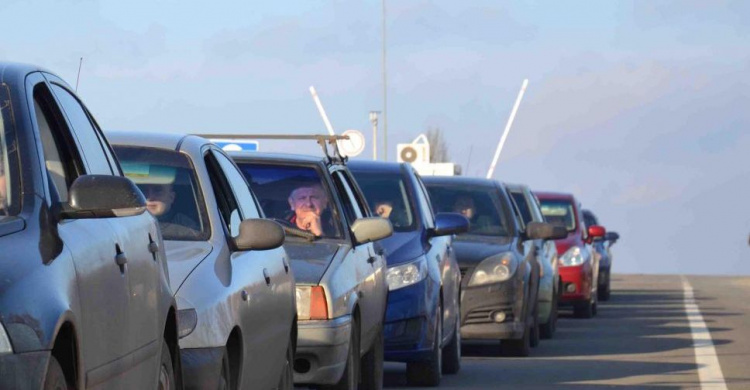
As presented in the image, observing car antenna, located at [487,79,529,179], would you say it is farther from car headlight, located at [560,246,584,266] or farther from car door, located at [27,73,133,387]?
car door, located at [27,73,133,387]

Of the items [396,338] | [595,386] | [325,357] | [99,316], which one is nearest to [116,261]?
[99,316]

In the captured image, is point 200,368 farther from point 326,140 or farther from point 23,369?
point 326,140

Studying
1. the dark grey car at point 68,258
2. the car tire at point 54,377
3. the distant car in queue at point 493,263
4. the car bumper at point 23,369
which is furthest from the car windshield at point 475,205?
the car bumper at point 23,369

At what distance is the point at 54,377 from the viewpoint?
4.76 m

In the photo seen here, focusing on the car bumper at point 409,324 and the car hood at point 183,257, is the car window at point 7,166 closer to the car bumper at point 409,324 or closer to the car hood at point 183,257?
the car hood at point 183,257

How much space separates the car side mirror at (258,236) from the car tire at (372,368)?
13.8 ft

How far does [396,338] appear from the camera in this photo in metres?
13.8

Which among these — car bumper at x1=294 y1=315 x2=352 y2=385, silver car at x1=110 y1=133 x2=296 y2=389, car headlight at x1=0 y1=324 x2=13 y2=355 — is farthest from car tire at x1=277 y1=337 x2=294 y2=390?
car headlight at x1=0 y1=324 x2=13 y2=355

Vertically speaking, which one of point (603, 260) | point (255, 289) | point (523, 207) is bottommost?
point (603, 260)

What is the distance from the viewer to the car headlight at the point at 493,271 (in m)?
18.1

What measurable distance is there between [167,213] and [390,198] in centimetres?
678

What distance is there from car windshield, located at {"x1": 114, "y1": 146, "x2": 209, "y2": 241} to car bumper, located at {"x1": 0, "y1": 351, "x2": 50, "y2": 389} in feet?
12.3

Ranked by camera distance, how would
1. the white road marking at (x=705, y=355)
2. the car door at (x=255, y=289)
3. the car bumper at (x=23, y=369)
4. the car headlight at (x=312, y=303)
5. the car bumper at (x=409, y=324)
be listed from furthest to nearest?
the white road marking at (x=705, y=355), the car bumper at (x=409, y=324), the car headlight at (x=312, y=303), the car door at (x=255, y=289), the car bumper at (x=23, y=369)

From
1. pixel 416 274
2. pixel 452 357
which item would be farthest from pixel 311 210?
pixel 452 357
